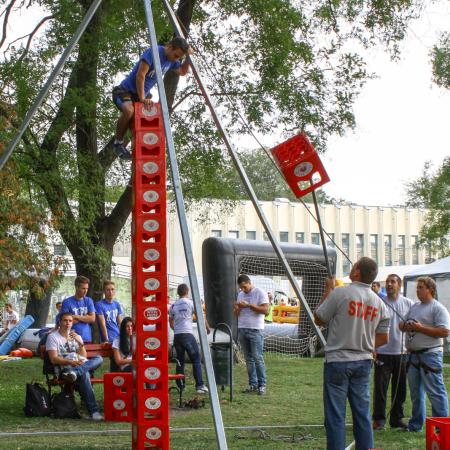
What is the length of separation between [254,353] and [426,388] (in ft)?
13.8

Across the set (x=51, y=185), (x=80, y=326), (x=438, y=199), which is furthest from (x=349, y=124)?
(x=438, y=199)

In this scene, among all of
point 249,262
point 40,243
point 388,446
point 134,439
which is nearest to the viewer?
point 134,439

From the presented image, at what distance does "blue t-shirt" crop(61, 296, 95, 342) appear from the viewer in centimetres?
1167

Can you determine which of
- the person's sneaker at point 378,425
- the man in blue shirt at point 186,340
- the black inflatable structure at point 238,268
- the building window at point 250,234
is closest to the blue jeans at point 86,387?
the man in blue shirt at point 186,340

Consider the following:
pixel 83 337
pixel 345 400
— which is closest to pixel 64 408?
pixel 83 337

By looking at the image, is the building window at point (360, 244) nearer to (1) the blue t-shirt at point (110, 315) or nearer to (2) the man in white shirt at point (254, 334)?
(2) the man in white shirt at point (254, 334)

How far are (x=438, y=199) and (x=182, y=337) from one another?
66.1 ft

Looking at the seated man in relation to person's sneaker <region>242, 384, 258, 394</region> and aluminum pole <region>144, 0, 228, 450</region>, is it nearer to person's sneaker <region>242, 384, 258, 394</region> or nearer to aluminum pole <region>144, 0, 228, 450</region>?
person's sneaker <region>242, 384, 258, 394</region>

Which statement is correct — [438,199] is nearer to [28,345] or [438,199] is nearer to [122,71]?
[28,345]

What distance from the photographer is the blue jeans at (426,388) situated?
28.9 feet

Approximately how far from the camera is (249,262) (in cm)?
2020

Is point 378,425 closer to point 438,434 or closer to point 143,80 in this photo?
point 438,434

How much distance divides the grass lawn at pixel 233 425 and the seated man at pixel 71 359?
11.3 inches

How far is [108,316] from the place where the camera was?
1228 centimetres
